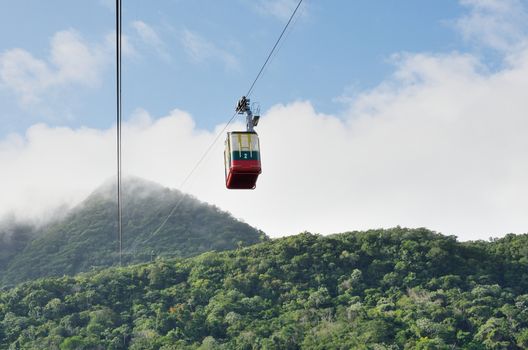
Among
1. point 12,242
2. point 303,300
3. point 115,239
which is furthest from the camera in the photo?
point 12,242

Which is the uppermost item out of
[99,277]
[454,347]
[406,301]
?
[99,277]

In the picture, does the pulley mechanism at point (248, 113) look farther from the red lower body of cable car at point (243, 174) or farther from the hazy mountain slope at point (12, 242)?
the hazy mountain slope at point (12, 242)

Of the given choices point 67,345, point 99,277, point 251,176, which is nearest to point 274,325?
point 67,345

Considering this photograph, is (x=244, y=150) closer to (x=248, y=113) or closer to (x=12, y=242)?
(x=248, y=113)

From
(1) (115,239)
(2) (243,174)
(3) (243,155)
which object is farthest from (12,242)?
(3) (243,155)

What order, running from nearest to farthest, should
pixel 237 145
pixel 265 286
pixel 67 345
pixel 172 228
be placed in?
A: pixel 237 145 → pixel 67 345 → pixel 265 286 → pixel 172 228

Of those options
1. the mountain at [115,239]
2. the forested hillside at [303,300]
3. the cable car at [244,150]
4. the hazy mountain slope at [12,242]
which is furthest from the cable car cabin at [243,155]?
the hazy mountain slope at [12,242]

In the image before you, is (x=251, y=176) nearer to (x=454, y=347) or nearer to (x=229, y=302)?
(x=454, y=347)
